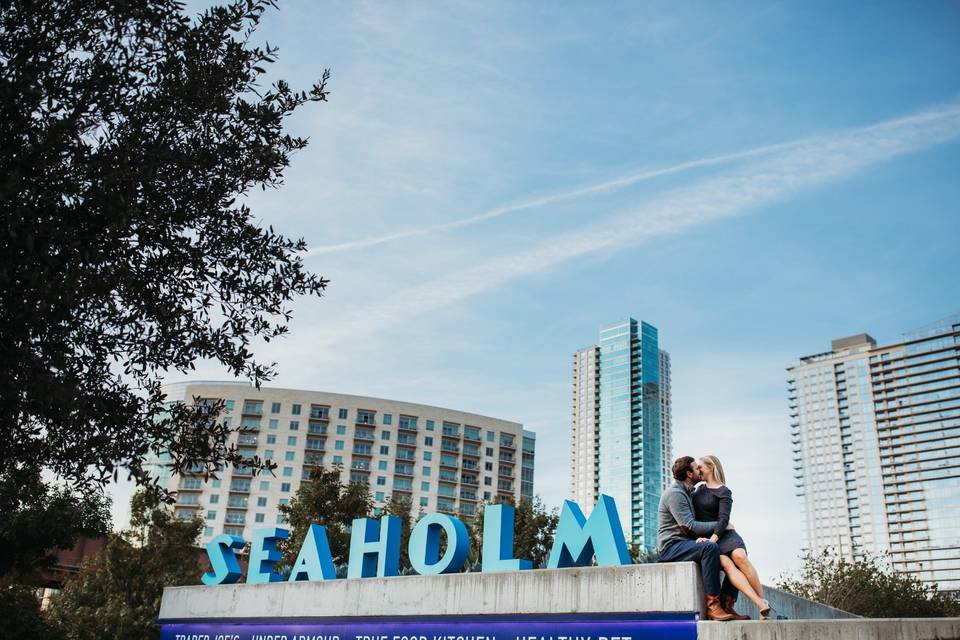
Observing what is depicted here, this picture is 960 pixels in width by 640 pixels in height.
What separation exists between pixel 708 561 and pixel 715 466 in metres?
1.50

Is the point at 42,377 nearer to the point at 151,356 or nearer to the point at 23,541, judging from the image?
the point at 151,356

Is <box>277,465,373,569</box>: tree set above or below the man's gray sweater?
above

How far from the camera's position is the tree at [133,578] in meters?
33.1

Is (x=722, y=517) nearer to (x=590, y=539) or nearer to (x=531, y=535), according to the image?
(x=590, y=539)

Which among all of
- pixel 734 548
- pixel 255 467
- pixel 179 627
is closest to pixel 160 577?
pixel 179 627

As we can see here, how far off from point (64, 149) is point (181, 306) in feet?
7.66

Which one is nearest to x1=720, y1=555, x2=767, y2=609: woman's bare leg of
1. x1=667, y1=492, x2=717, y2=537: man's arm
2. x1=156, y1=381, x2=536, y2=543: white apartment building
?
x1=667, y1=492, x2=717, y2=537: man's arm

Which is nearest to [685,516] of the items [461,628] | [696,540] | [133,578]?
[696,540]

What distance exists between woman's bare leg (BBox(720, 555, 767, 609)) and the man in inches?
6.4

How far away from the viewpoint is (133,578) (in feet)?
121

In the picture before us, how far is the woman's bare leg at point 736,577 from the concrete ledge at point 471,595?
0.53 meters

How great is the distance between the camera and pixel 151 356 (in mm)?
9859

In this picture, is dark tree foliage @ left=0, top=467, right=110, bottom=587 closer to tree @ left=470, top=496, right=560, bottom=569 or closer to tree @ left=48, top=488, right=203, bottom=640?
tree @ left=48, top=488, right=203, bottom=640

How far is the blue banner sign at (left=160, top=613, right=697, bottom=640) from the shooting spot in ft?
39.5
